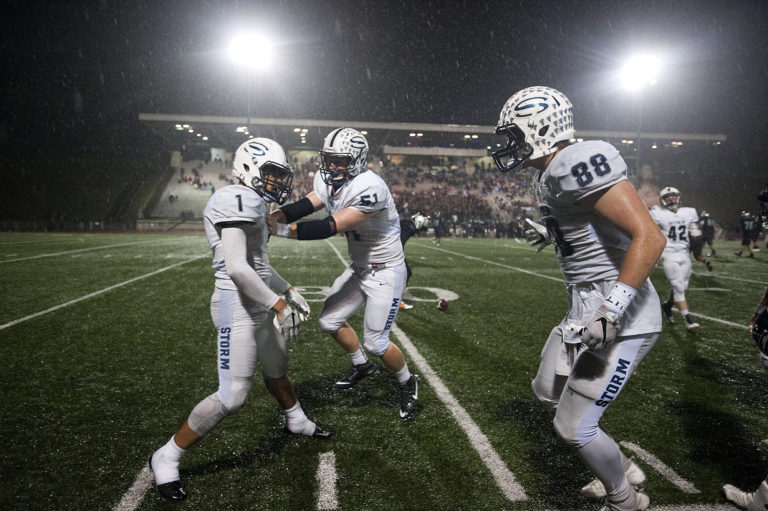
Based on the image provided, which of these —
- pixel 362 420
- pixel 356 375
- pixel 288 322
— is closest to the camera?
pixel 288 322

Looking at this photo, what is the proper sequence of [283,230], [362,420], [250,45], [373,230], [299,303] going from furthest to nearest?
[250,45]
[373,230]
[362,420]
[283,230]
[299,303]

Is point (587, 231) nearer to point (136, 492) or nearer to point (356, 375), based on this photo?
point (356, 375)

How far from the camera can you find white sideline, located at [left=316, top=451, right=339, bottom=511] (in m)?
2.45

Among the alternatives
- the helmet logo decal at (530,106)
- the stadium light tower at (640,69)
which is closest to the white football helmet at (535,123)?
the helmet logo decal at (530,106)

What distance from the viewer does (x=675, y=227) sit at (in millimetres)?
6984

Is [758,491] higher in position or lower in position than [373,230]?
lower

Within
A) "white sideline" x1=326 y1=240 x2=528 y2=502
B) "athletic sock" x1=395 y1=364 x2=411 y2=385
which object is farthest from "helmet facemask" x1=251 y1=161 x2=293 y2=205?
"white sideline" x1=326 y1=240 x2=528 y2=502

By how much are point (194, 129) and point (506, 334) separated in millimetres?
42222

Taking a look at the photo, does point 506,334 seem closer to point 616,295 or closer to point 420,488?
point 420,488

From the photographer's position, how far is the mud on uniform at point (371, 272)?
143 inches

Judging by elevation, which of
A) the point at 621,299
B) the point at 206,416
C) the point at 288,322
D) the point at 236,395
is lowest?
the point at 206,416

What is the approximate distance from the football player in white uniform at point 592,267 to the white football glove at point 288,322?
1325mm

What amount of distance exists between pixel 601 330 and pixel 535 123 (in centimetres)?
100

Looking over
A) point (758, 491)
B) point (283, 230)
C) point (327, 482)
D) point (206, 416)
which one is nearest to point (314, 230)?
point (283, 230)
